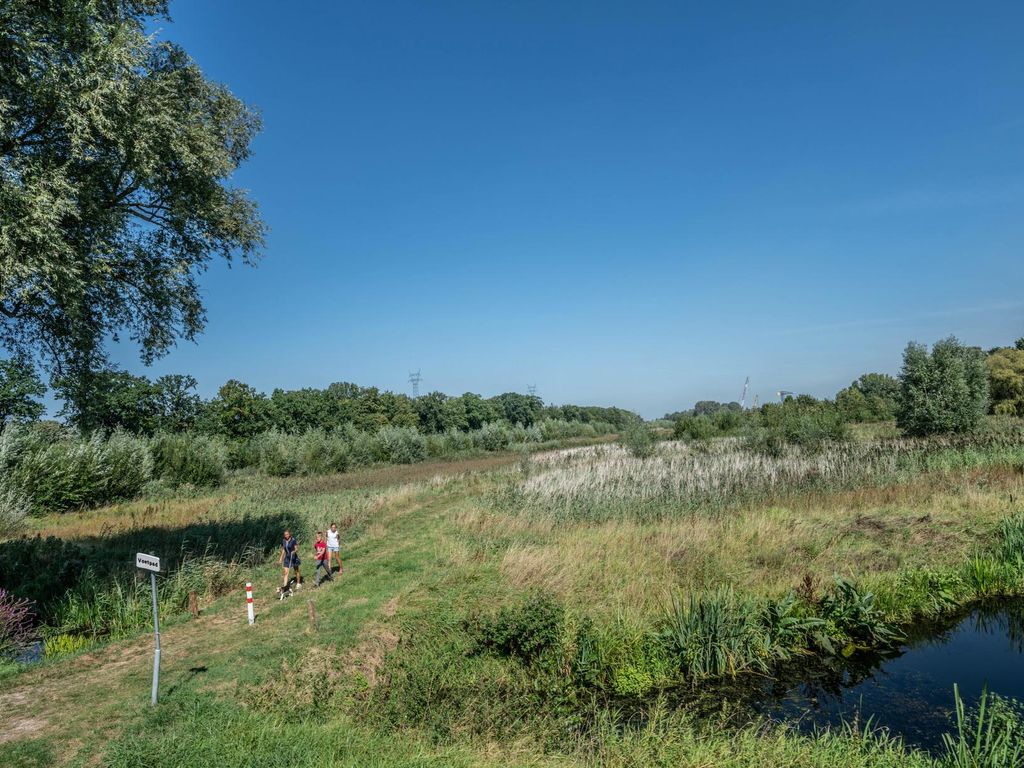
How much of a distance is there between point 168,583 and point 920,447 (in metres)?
31.1

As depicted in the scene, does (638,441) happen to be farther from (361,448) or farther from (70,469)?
(70,469)

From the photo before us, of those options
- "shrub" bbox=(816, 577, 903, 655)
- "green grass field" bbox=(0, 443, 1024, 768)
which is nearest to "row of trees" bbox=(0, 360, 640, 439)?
"green grass field" bbox=(0, 443, 1024, 768)

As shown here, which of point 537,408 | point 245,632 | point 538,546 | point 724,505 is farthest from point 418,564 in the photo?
point 537,408

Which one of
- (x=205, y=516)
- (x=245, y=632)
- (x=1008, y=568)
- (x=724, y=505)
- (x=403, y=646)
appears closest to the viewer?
(x=403, y=646)

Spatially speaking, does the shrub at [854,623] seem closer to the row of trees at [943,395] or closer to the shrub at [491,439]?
the row of trees at [943,395]

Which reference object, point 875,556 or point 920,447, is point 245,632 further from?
point 920,447

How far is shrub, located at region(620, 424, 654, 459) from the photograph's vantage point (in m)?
40.0

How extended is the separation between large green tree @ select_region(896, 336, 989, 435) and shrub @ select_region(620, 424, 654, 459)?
16704 millimetres

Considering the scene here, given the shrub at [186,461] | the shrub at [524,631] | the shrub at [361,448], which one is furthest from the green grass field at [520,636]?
the shrub at [361,448]

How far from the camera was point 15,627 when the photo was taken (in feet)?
34.6

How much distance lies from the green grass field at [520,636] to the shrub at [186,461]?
41.5ft

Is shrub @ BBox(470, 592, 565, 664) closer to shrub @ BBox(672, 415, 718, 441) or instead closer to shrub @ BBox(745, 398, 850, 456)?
shrub @ BBox(745, 398, 850, 456)

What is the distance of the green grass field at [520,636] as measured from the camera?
686cm

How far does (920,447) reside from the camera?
2569 centimetres
